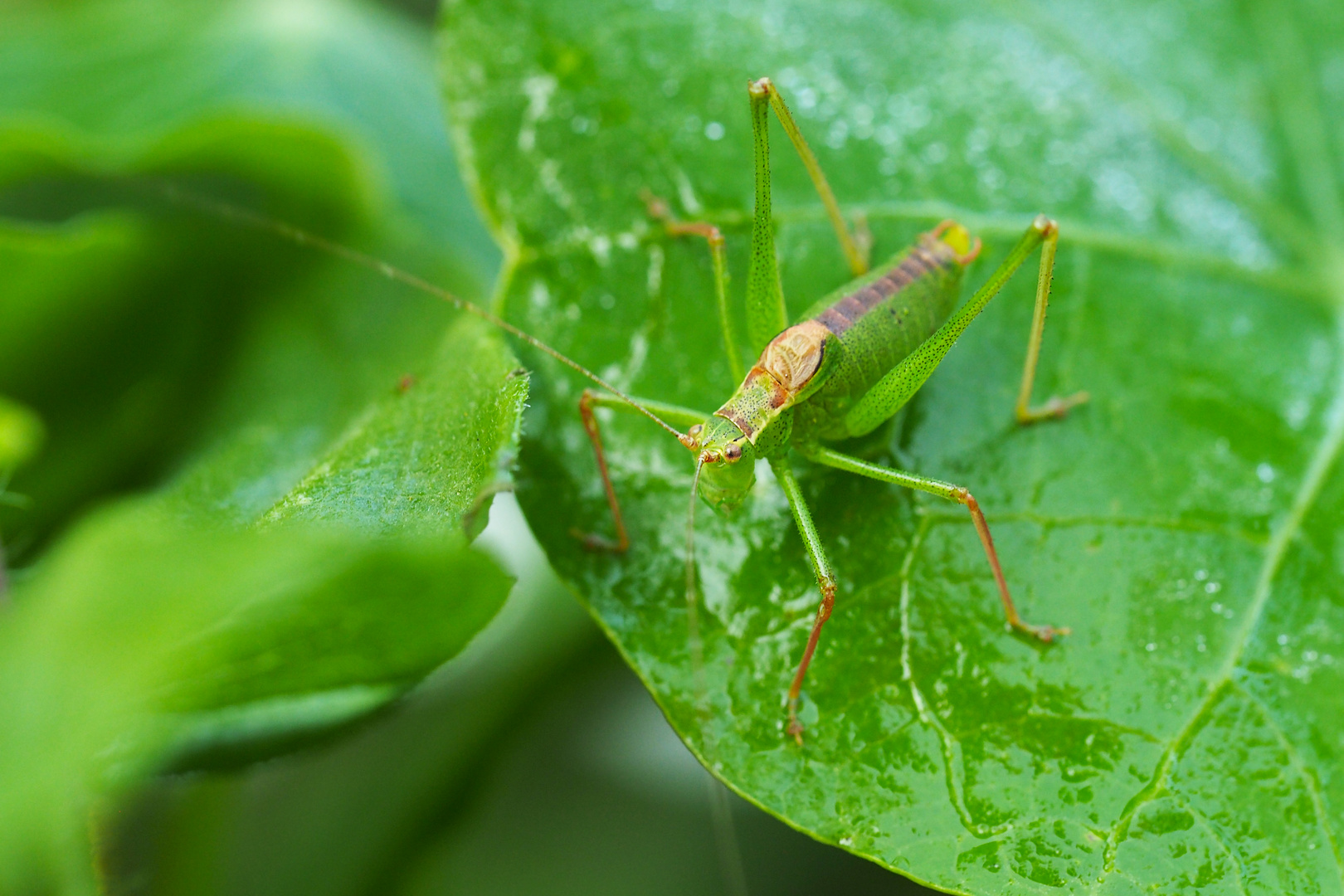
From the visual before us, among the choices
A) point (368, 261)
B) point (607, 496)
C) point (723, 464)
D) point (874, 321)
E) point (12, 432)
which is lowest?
point (607, 496)

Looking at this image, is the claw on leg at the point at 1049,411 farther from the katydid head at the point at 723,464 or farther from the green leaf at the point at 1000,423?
the katydid head at the point at 723,464

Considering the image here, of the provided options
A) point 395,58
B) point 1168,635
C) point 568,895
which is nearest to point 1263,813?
point 1168,635

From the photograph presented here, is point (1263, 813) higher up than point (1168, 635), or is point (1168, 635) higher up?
point (1168, 635)

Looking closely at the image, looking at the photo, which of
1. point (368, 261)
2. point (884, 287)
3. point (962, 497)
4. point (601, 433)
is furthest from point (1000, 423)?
point (368, 261)

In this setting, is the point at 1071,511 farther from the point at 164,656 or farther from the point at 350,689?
the point at 164,656

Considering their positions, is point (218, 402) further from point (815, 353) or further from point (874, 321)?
point (874, 321)

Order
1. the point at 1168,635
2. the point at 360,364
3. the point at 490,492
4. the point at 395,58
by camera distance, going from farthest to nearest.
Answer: the point at 395,58 < the point at 360,364 < the point at 1168,635 < the point at 490,492

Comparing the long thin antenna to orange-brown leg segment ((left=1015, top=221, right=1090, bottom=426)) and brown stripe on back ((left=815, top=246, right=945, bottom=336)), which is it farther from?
orange-brown leg segment ((left=1015, top=221, right=1090, bottom=426))

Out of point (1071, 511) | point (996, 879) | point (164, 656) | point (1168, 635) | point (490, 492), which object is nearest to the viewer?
point (164, 656)
